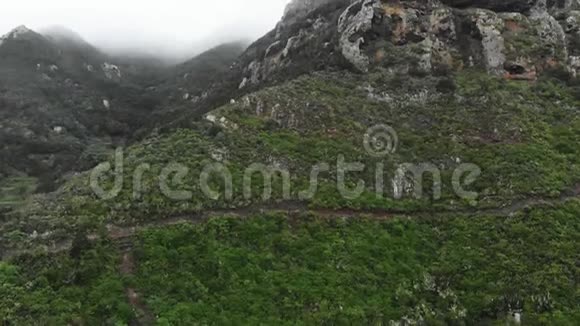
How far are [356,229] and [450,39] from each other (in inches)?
1671

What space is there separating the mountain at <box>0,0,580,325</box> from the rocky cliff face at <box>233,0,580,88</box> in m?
0.37

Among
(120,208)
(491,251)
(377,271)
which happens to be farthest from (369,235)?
(120,208)

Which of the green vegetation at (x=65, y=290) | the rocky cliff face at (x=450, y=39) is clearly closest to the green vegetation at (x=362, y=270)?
the green vegetation at (x=65, y=290)

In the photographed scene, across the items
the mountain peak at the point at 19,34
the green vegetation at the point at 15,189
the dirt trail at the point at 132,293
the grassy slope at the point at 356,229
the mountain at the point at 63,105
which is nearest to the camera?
the dirt trail at the point at 132,293

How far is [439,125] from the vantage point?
207 feet

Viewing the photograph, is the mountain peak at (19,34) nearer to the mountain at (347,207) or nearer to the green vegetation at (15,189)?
the green vegetation at (15,189)

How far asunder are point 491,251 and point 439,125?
2072 cm

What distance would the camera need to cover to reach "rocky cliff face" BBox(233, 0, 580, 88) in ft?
250

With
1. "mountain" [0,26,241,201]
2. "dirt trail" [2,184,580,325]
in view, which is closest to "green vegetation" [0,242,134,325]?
"dirt trail" [2,184,580,325]

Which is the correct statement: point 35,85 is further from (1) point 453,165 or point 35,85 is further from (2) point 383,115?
(1) point 453,165

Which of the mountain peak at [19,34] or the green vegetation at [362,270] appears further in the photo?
the mountain peak at [19,34]

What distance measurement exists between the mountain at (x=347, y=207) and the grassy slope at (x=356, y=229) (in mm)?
147

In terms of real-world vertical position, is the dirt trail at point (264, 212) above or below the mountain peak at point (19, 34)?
below

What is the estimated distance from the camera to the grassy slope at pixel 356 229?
38625 millimetres
